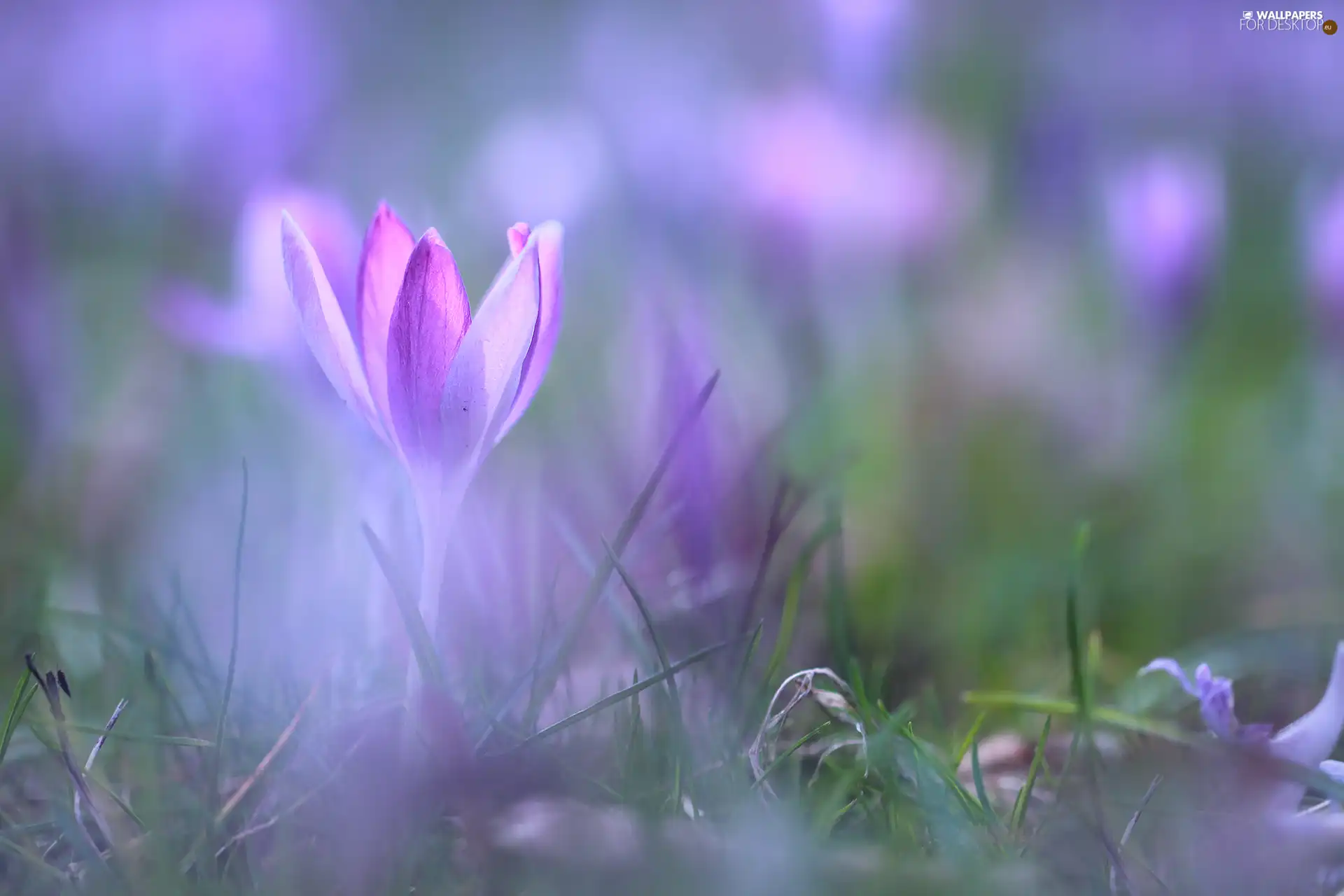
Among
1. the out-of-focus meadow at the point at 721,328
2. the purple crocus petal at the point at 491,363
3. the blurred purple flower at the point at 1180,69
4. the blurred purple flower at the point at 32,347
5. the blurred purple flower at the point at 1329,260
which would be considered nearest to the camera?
the purple crocus petal at the point at 491,363

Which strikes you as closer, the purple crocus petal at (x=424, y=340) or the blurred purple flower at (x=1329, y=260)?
the purple crocus petal at (x=424, y=340)

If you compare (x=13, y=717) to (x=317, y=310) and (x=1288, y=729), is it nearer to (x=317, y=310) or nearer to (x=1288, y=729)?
(x=317, y=310)

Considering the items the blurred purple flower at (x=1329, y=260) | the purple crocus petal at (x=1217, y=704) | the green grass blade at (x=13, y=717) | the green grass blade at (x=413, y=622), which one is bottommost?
the purple crocus petal at (x=1217, y=704)

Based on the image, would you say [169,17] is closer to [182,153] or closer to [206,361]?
[182,153]

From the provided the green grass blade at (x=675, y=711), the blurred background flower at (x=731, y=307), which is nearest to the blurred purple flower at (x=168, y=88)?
the blurred background flower at (x=731, y=307)

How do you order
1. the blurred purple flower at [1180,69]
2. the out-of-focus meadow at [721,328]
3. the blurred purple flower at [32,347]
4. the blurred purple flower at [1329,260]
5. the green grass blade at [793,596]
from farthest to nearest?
the blurred purple flower at [1180,69], the blurred purple flower at [32,347], the blurred purple flower at [1329,260], the out-of-focus meadow at [721,328], the green grass blade at [793,596]

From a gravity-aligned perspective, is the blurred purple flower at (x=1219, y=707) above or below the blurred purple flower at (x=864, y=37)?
below

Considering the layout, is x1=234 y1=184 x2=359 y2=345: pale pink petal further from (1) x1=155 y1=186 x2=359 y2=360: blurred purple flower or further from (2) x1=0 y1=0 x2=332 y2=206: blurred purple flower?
(2) x1=0 y1=0 x2=332 y2=206: blurred purple flower

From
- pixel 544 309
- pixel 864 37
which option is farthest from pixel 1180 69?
pixel 544 309

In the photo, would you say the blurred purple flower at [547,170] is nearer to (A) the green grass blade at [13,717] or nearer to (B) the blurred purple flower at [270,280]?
(B) the blurred purple flower at [270,280]
